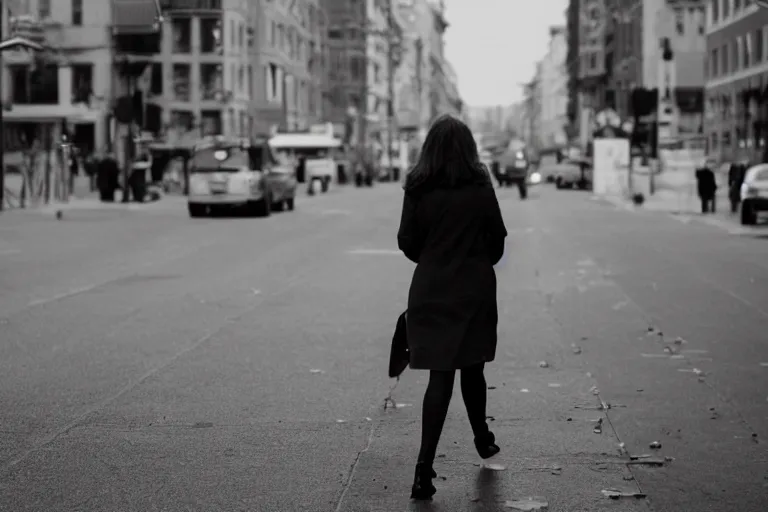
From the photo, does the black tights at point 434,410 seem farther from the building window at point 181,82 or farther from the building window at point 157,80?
the building window at point 157,80

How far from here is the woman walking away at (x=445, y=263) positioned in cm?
651

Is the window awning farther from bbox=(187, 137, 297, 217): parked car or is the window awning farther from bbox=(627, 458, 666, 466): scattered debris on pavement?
bbox=(627, 458, 666, 466): scattered debris on pavement

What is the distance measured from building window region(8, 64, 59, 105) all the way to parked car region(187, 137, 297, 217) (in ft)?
109

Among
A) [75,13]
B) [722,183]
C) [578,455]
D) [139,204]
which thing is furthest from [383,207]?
[578,455]

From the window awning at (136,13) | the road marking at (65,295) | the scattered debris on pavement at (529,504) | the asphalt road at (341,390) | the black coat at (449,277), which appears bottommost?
the road marking at (65,295)

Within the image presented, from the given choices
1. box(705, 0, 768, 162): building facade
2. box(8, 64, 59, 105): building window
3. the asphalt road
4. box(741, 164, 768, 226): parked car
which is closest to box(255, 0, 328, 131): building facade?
box(8, 64, 59, 105): building window

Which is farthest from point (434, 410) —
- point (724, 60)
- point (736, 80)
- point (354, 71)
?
point (354, 71)

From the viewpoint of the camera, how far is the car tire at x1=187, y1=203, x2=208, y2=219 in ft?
129

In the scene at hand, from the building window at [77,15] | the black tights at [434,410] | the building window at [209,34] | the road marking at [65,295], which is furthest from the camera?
the building window at [209,34]

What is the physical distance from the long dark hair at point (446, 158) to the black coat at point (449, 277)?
0.18ft

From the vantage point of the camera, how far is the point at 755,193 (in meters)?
33.8

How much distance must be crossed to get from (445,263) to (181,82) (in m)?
80.2

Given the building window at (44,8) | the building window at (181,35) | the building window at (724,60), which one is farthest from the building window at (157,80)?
the building window at (724,60)

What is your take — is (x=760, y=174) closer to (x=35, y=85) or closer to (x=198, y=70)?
(x=35, y=85)
